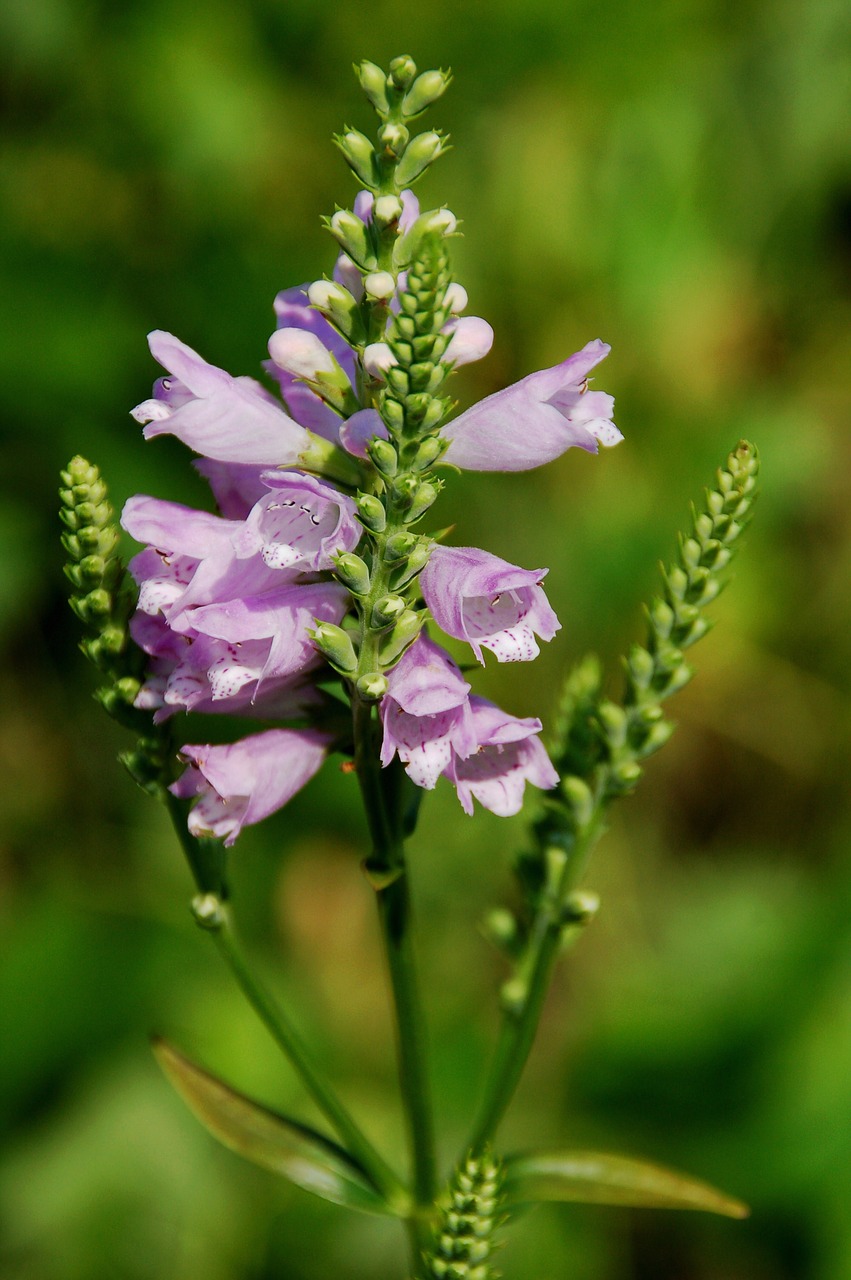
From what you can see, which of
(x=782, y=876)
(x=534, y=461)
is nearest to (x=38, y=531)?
(x=782, y=876)

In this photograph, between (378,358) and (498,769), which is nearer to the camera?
(378,358)

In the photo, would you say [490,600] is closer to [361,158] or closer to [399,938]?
[399,938]

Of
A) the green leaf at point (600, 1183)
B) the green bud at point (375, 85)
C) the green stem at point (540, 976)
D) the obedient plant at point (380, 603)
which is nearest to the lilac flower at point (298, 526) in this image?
the obedient plant at point (380, 603)

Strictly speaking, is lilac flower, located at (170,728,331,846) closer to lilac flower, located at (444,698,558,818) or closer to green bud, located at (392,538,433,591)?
lilac flower, located at (444,698,558,818)

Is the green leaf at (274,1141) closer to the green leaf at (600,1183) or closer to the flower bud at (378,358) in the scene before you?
the green leaf at (600,1183)

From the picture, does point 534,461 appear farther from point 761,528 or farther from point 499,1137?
point 761,528

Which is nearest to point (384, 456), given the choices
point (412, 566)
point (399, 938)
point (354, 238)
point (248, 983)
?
point (412, 566)

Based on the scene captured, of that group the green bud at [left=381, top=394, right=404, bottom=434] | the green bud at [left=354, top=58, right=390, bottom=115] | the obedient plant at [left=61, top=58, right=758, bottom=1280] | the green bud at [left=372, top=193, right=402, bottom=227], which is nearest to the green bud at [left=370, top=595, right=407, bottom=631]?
the obedient plant at [left=61, top=58, right=758, bottom=1280]
